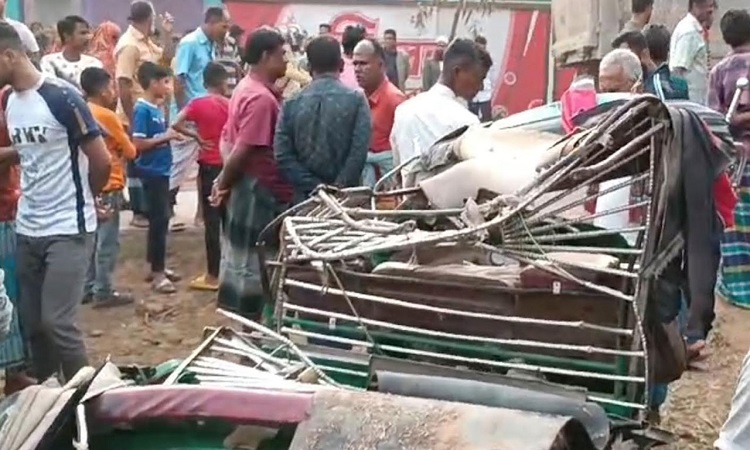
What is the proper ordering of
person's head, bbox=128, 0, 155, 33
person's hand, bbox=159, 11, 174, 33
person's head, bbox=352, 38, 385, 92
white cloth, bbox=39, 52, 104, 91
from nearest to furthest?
person's head, bbox=352, 38, 385, 92
white cloth, bbox=39, 52, 104, 91
person's head, bbox=128, 0, 155, 33
person's hand, bbox=159, 11, 174, 33

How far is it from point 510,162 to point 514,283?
690 mm

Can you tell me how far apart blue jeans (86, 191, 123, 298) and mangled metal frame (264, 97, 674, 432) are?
3332 mm

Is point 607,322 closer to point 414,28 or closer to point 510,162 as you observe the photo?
point 510,162

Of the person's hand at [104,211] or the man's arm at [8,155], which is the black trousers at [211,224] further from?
the man's arm at [8,155]

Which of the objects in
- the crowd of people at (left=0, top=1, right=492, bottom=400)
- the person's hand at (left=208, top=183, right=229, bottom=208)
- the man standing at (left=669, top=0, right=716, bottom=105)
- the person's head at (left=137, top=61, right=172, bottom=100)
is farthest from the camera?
the man standing at (left=669, top=0, right=716, bottom=105)

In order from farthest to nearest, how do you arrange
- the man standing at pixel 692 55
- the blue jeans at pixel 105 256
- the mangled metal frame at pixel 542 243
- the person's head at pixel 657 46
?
the man standing at pixel 692 55 < the person's head at pixel 657 46 < the blue jeans at pixel 105 256 < the mangled metal frame at pixel 542 243

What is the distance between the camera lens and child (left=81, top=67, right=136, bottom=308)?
23.0 ft

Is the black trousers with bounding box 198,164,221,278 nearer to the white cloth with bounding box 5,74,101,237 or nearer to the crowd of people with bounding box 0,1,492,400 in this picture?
the crowd of people with bounding box 0,1,492,400

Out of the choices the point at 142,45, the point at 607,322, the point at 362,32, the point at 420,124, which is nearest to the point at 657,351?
the point at 607,322

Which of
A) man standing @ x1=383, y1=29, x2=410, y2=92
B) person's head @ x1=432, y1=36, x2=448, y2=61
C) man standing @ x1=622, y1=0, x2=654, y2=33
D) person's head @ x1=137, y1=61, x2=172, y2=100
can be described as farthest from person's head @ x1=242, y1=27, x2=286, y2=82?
person's head @ x1=432, y1=36, x2=448, y2=61

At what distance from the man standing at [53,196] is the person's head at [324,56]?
139 centimetres

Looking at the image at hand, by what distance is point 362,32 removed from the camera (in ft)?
30.2

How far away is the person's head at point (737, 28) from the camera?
7676 mm

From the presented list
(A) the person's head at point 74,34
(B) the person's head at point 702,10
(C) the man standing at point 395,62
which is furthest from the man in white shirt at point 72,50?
(C) the man standing at point 395,62
